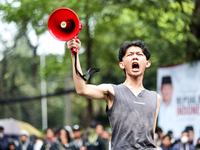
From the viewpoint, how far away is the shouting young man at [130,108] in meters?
3.69

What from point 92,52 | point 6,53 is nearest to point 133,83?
point 92,52

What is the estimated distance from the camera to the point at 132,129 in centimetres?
371

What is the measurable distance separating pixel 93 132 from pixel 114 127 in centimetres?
Answer: 806

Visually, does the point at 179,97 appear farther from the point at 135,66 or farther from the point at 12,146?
the point at 135,66

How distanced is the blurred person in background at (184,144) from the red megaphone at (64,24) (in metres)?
7.50

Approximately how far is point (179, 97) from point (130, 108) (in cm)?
749

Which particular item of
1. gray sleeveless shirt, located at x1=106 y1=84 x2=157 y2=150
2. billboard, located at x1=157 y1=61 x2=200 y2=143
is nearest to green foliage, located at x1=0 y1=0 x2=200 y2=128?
billboard, located at x1=157 y1=61 x2=200 y2=143

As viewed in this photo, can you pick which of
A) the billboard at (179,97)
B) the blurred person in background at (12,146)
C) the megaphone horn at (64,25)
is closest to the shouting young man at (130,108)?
the megaphone horn at (64,25)

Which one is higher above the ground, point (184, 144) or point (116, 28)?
point (116, 28)

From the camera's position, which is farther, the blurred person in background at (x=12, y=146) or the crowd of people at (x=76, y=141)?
the blurred person in background at (x=12, y=146)

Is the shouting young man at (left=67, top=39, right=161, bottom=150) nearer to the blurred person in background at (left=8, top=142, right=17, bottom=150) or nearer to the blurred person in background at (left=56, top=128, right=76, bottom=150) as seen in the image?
the blurred person in background at (left=56, top=128, right=76, bottom=150)

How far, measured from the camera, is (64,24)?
3449 millimetres

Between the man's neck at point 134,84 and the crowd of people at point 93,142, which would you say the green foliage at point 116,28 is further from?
the man's neck at point 134,84

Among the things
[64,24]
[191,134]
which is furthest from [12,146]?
[64,24]
